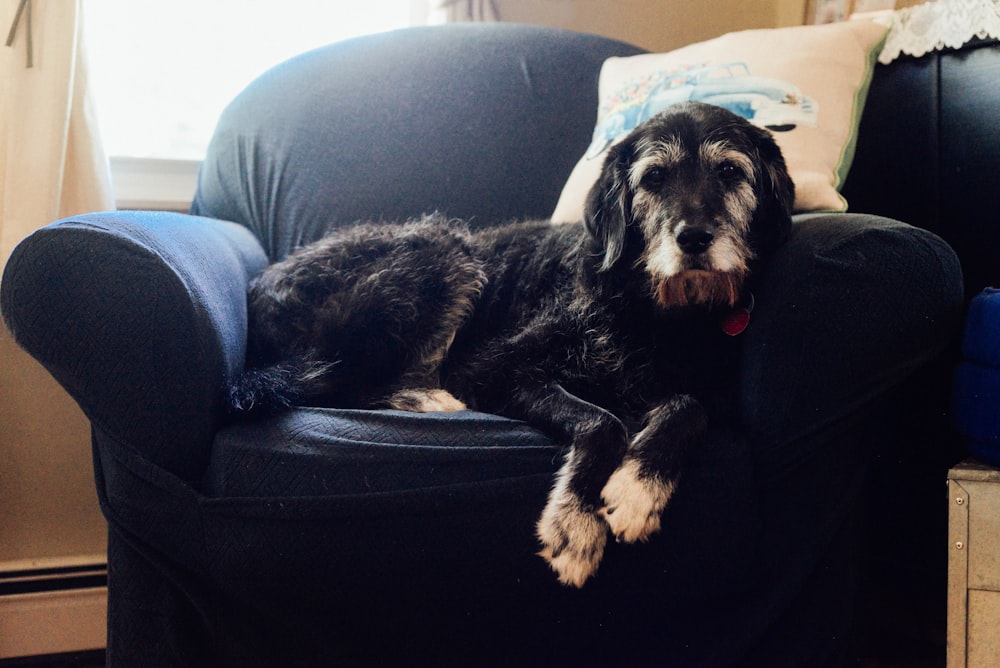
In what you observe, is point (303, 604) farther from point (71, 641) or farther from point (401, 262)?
point (71, 641)

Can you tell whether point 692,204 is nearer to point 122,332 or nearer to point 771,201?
point 771,201

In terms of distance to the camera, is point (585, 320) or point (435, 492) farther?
point (585, 320)

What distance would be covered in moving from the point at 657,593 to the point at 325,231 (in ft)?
5.00

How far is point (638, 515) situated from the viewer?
3.97 feet

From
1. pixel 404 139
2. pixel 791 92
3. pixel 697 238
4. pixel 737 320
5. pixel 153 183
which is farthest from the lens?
pixel 153 183

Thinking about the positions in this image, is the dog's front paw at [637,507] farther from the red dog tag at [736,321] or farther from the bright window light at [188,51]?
the bright window light at [188,51]

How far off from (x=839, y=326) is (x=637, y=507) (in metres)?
0.47

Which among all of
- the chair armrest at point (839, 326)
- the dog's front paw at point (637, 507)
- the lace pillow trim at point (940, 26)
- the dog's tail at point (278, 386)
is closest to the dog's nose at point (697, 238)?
the chair armrest at point (839, 326)

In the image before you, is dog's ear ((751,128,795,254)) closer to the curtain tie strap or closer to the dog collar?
the dog collar

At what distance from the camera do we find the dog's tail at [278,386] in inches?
52.4

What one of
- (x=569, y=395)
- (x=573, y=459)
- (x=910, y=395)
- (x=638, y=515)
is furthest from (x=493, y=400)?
(x=910, y=395)

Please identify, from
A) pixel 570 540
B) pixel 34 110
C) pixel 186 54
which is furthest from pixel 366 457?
pixel 186 54

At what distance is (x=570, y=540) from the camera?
1.21 metres

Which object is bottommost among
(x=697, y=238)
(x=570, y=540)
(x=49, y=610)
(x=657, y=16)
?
(x=49, y=610)
